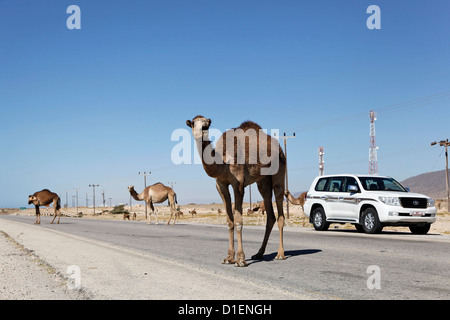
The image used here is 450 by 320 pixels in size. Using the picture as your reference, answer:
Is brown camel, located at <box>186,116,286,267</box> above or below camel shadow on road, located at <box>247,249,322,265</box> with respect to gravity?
above

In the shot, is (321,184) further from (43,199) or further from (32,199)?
(32,199)

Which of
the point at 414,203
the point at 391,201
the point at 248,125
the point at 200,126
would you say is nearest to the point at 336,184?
the point at 391,201

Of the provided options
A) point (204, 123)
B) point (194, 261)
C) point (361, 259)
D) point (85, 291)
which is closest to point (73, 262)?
point (194, 261)

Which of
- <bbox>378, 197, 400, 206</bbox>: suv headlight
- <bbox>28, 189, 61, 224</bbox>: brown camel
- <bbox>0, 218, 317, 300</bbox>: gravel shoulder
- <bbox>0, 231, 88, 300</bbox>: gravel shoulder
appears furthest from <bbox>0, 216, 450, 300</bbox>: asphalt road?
<bbox>28, 189, 61, 224</bbox>: brown camel

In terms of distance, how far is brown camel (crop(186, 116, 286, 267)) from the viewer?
8469 millimetres

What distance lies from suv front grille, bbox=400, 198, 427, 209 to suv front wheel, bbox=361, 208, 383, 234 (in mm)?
1068

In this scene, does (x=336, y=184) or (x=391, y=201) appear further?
(x=336, y=184)

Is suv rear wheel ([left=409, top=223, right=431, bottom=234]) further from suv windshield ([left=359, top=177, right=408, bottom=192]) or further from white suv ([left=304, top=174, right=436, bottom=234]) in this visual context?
suv windshield ([left=359, top=177, right=408, bottom=192])

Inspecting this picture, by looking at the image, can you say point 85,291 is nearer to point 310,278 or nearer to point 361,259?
point 310,278

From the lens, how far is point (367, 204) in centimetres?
1819

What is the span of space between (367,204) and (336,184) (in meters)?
2.09

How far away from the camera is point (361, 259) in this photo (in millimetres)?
9961

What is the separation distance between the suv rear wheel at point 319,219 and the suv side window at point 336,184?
3.39 feet
